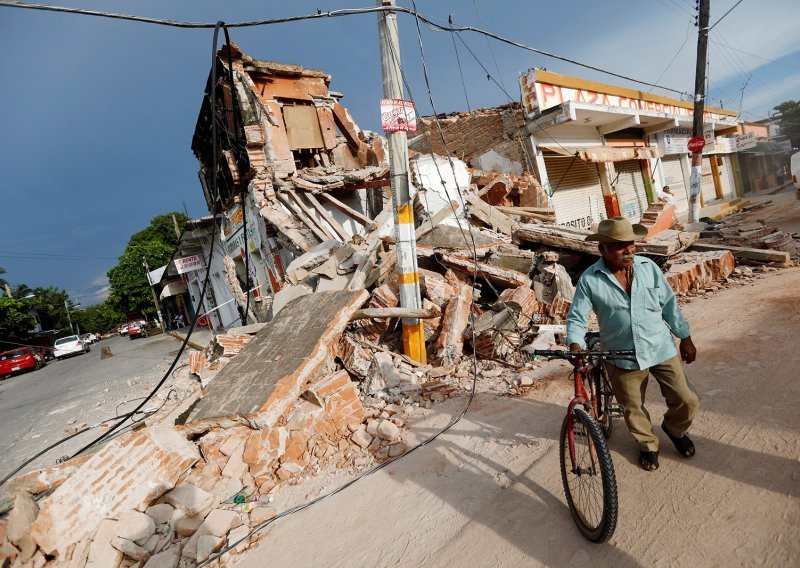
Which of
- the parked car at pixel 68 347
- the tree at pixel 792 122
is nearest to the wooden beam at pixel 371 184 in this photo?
the parked car at pixel 68 347

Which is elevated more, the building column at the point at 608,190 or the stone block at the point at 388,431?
the building column at the point at 608,190

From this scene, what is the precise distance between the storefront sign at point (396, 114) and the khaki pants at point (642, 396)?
4.02m

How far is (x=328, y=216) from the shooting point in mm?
10555

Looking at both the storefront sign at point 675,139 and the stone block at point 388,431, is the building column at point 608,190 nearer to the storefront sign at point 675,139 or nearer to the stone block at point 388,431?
the storefront sign at point 675,139

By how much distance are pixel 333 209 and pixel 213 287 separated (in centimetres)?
1093

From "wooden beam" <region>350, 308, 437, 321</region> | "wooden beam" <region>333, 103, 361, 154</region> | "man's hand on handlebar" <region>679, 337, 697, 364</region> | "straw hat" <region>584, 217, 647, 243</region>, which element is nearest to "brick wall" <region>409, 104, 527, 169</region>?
"wooden beam" <region>333, 103, 361, 154</region>

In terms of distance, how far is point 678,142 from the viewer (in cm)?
2061

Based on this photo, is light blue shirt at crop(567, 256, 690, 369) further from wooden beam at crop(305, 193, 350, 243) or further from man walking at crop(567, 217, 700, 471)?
wooden beam at crop(305, 193, 350, 243)

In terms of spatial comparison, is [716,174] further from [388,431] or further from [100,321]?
[100,321]

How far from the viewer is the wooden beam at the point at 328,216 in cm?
1012

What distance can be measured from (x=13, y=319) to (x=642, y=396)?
3716 cm

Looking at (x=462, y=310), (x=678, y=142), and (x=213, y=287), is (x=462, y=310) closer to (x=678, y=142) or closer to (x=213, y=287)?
(x=213, y=287)

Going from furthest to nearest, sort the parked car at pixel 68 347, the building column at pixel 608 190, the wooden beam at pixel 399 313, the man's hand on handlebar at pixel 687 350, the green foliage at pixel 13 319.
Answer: the green foliage at pixel 13 319 < the parked car at pixel 68 347 < the building column at pixel 608 190 < the wooden beam at pixel 399 313 < the man's hand on handlebar at pixel 687 350

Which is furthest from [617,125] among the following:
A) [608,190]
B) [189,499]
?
[189,499]
